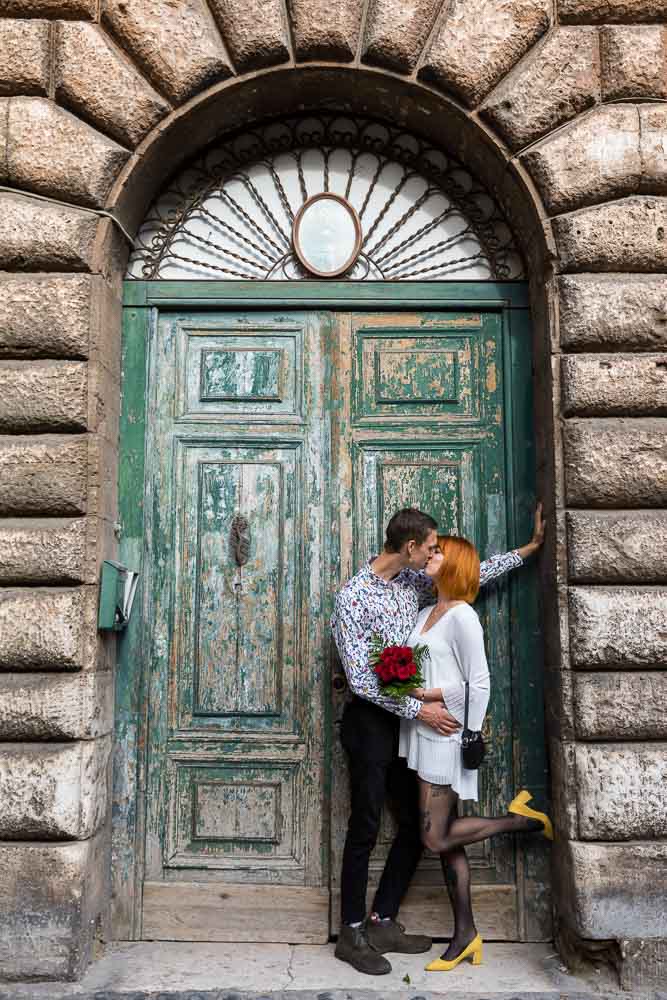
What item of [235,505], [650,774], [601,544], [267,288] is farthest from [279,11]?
[650,774]

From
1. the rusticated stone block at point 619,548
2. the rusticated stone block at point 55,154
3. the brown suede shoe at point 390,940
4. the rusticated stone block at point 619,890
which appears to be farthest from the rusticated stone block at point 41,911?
the rusticated stone block at point 55,154

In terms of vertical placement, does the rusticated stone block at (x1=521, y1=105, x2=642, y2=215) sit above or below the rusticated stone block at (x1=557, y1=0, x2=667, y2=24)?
below

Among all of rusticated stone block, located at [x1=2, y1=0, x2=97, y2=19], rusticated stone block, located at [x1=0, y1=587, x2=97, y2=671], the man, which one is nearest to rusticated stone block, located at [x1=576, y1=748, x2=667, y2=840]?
the man

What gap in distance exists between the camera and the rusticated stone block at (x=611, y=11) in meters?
4.06

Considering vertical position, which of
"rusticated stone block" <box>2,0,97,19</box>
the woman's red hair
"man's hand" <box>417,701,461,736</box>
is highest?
"rusticated stone block" <box>2,0,97,19</box>

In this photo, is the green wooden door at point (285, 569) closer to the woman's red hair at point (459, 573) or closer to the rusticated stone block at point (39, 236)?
the woman's red hair at point (459, 573)

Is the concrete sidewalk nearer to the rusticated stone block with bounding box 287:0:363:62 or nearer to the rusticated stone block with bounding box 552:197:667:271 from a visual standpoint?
the rusticated stone block with bounding box 552:197:667:271

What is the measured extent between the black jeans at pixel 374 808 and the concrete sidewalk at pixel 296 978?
257 mm

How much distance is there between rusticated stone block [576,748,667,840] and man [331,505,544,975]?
601mm

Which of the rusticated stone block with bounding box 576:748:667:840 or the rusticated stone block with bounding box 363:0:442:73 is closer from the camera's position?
the rusticated stone block with bounding box 576:748:667:840

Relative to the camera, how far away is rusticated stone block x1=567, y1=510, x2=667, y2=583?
3777 mm

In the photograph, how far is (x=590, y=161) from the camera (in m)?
4.00

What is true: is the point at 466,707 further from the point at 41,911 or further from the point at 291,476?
the point at 41,911

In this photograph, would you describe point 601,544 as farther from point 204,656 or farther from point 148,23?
point 148,23
